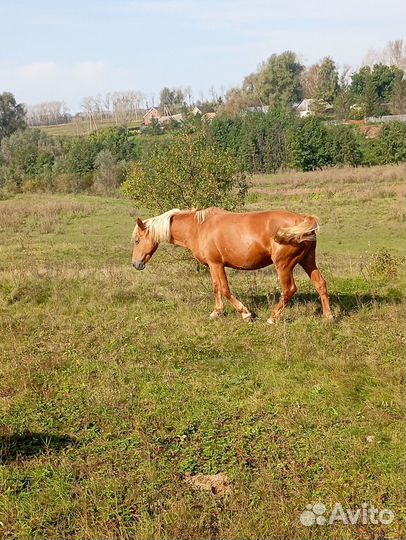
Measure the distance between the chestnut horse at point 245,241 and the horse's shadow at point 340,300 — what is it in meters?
0.72

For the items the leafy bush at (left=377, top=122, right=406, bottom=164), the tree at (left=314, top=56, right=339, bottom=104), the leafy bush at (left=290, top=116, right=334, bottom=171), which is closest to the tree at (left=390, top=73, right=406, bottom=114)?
the tree at (left=314, top=56, right=339, bottom=104)

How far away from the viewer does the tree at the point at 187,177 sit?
1508 cm

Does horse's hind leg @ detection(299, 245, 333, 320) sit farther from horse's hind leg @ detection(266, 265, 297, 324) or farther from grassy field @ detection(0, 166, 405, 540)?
horse's hind leg @ detection(266, 265, 297, 324)

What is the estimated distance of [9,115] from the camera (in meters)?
77.1

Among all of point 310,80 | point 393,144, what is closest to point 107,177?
point 393,144

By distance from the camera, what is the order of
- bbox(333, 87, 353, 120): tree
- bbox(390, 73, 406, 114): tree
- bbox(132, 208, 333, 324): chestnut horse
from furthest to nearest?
1. bbox(333, 87, 353, 120): tree
2. bbox(390, 73, 406, 114): tree
3. bbox(132, 208, 333, 324): chestnut horse

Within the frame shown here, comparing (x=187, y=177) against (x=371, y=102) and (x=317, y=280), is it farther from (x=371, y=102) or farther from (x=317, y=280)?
(x=371, y=102)

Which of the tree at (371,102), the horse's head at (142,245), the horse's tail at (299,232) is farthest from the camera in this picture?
the tree at (371,102)

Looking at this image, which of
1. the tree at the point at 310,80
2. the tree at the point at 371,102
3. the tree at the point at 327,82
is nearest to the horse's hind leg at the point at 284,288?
the tree at the point at 371,102

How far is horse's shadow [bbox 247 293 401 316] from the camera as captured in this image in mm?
8641

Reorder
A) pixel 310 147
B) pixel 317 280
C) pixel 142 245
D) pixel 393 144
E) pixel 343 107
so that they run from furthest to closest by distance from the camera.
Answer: pixel 343 107 < pixel 310 147 < pixel 393 144 < pixel 142 245 < pixel 317 280

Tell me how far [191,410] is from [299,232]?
3.24 m

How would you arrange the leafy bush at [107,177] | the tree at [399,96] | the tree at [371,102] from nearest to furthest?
the leafy bush at [107,177] < the tree at [399,96] < the tree at [371,102]

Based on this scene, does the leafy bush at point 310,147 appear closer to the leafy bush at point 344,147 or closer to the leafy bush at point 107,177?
the leafy bush at point 344,147
